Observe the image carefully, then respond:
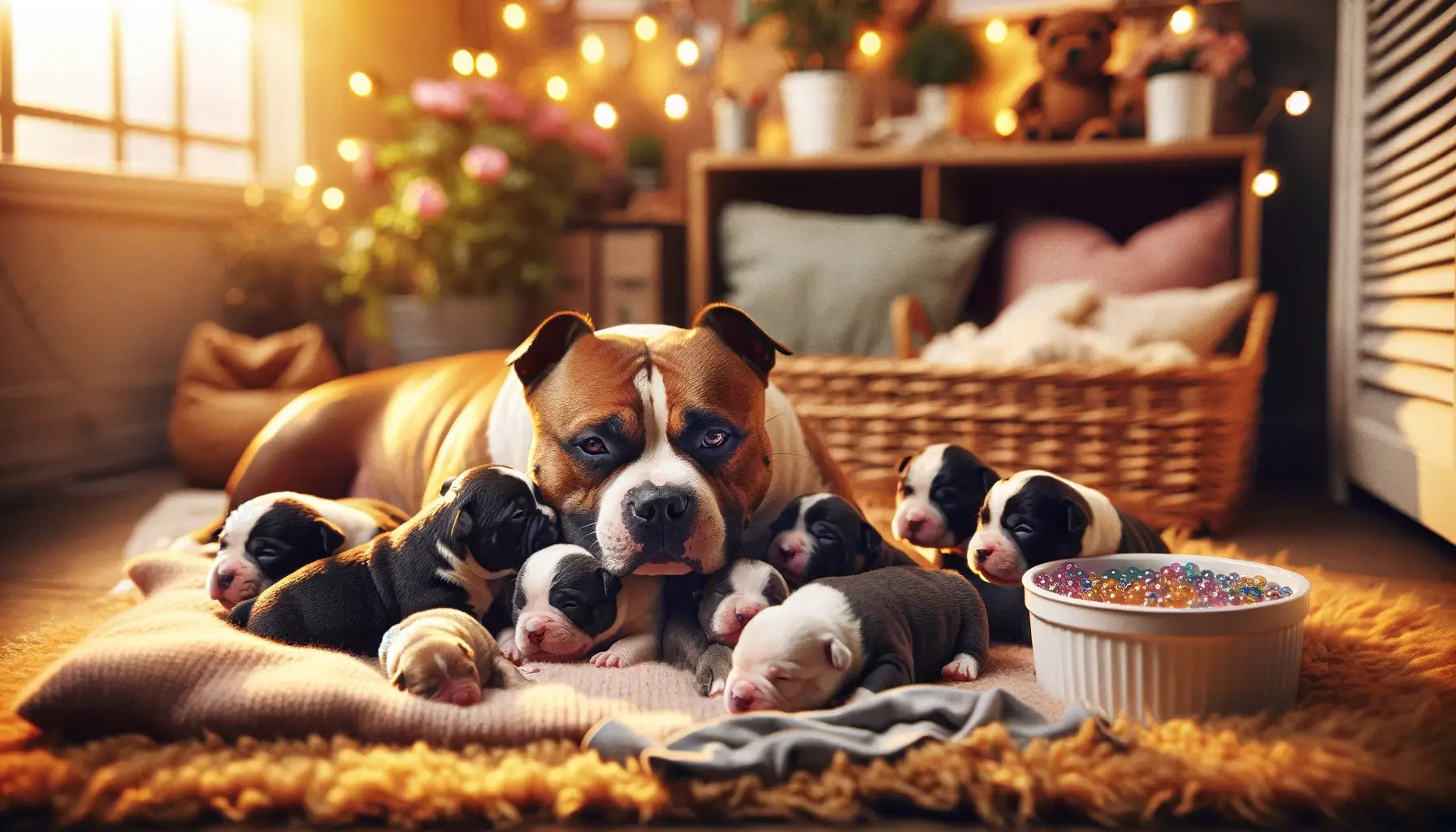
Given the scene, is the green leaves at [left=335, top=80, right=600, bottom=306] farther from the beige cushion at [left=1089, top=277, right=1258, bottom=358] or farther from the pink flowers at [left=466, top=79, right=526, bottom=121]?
the beige cushion at [left=1089, top=277, right=1258, bottom=358]

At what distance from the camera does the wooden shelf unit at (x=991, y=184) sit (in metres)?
3.37

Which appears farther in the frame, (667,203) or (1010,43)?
(667,203)

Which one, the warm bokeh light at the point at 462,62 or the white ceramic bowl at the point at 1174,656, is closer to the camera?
the white ceramic bowl at the point at 1174,656

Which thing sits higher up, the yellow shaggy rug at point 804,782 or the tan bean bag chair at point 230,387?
the tan bean bag chair at point 230,387

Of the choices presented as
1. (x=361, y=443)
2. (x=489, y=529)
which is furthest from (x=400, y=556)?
(x=361, y=443)

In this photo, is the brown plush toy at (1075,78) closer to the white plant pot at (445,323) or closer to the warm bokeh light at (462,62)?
the white plant pot at (445,323)

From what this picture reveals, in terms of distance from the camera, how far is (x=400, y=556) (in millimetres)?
1648

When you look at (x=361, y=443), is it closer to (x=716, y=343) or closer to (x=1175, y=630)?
(x=716, y=343)

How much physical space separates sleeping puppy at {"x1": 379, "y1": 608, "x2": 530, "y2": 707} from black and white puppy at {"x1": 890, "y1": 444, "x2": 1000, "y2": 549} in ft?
2.16

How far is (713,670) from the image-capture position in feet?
4.98

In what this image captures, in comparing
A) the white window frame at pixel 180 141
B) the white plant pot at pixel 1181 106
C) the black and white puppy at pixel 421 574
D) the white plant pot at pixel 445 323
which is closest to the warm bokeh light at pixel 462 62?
the white window frame at pixel 180 141

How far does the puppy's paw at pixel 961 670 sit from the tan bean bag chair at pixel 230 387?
2.29 meters

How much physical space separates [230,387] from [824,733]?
2673 mm

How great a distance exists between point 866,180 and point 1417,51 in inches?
70.6
